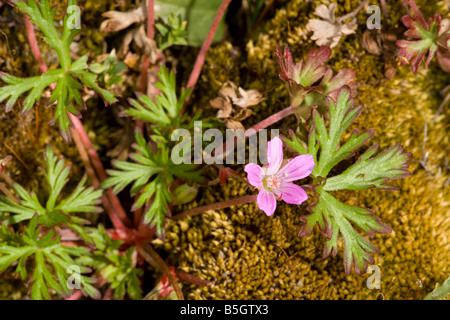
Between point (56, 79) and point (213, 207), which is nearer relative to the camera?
point (56, 79)

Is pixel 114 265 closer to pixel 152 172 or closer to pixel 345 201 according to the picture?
pixel 152 172

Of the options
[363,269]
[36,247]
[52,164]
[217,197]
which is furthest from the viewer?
[217,197]

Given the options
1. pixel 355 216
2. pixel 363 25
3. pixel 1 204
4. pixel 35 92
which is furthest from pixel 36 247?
pixel 363 25

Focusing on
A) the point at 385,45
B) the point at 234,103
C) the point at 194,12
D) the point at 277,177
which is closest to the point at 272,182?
the point at 277,177

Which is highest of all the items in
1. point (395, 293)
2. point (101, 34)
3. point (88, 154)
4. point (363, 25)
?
point (101, 34)

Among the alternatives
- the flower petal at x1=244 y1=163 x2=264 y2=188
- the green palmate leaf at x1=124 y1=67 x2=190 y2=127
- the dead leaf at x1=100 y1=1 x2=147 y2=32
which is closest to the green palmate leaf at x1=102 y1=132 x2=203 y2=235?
the green palmate leaf at x1=124 y1=67 x2=190 y2=127

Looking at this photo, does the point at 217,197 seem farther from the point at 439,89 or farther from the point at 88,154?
the point at 439,89
